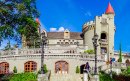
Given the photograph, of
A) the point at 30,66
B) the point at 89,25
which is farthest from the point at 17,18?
the point at 89,25

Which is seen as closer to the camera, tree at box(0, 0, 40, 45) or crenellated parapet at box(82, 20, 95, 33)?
tree at box(0, 0, 40, 45)

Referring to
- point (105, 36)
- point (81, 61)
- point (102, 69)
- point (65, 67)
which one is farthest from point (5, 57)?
point (105, 36)

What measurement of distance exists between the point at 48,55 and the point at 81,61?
5634mm

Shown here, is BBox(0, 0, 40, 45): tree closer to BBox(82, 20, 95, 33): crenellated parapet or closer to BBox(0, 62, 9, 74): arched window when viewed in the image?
BBox(0, 62, 9, 74): arched window

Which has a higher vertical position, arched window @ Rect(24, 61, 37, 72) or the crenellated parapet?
the crenellated parapet

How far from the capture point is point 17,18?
72.8 feet

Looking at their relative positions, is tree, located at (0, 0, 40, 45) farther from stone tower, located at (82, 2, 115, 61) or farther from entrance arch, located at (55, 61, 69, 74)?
A: stone tower, located at (82, 2, 115, 61)

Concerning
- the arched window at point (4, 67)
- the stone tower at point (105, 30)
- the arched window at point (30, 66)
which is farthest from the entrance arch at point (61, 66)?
the stone tower at point (105, 30)

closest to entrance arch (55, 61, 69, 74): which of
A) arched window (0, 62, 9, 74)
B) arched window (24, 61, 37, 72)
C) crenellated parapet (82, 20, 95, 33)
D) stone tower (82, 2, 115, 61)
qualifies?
arched window (24, 61, 37, 72)

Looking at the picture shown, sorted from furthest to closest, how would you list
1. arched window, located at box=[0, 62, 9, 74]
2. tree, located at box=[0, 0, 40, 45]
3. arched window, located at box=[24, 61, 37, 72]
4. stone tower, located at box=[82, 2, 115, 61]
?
stone tower, located at box=[82, 2, 115, 61] → arched window, located at box=[0, 62, 9, 74] → arched window, located at box=[24, 61, 37, 72] → tree, located at box=[0, 0, 40, 45]

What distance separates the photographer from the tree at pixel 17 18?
67.5 feet

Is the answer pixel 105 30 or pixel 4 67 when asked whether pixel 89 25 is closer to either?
pixel 105 30

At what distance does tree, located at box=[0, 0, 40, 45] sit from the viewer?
20562mm

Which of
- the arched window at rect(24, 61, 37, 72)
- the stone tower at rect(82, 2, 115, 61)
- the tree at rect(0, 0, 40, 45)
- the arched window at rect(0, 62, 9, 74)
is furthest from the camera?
the stone tower at rect(82, 2, 115, 61)
